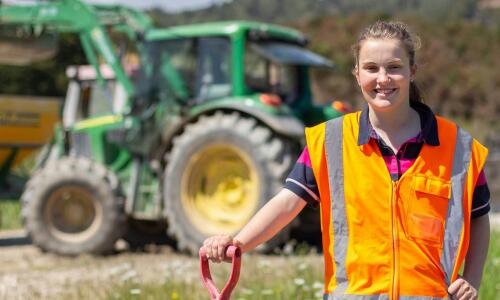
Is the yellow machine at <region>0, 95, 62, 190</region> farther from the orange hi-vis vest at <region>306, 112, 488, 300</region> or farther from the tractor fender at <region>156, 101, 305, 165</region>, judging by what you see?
the orange hi-vis vest at <region>306, 112, 488, 300</region>

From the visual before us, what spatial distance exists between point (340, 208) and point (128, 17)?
7062 mm

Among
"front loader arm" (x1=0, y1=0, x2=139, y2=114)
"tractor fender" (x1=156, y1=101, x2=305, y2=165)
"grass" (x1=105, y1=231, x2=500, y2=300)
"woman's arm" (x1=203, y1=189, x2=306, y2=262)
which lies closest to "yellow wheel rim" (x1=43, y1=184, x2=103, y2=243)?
"tractor fender" (x1=156, y1=101, x2=305, y2=165)

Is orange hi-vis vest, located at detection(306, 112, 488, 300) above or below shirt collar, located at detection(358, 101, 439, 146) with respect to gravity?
below

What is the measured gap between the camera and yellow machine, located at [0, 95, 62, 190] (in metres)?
10.3

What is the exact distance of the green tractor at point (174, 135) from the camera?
8273mm

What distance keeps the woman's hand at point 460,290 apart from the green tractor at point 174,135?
18.0 feet

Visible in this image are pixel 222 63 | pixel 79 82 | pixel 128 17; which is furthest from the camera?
pixel 79 82

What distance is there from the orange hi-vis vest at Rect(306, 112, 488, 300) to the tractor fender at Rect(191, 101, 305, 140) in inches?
211

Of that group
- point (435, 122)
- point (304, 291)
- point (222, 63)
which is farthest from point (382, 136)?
point (222, 63)

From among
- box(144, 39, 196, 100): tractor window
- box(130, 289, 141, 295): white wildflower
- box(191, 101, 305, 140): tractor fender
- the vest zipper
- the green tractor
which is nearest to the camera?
the vest zipper

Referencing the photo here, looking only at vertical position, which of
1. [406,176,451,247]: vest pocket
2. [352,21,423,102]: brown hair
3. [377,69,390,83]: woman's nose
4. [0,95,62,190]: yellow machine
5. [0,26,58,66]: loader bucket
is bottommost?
[0,95,62,190]: yellow machine

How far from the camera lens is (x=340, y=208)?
2.63 m

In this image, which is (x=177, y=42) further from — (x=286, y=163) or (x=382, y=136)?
(x=382, y=136)

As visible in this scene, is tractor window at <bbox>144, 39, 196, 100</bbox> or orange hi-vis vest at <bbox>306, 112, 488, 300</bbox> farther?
tractor window at <bbox>144, 39, 196, 100</bbox>
